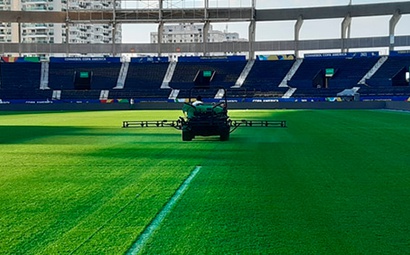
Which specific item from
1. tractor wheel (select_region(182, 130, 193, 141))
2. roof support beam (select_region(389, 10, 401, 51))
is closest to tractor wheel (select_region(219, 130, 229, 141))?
tractor wheel (select_region(182, 130, 193, 141))

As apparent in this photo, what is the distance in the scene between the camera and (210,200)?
8266mm

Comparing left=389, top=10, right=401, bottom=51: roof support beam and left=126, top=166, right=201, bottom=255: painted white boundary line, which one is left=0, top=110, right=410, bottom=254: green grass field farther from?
left=389, top=10, right=401, bottom=51: roof support beam

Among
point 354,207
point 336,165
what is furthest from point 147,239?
point 336,165

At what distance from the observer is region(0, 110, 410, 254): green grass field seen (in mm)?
5941

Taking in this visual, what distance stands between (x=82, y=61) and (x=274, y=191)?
6103 cm

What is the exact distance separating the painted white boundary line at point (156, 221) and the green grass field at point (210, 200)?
2.9 inches

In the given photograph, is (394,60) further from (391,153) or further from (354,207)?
(354,207)

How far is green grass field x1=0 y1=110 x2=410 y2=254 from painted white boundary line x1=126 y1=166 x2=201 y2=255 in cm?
7

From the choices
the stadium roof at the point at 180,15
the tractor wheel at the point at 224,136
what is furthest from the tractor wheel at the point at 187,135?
the stadium roof at the point at 180,15

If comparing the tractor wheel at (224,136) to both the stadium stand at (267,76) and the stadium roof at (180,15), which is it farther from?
the stadium roof at (180,15)

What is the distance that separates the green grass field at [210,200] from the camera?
5.94m

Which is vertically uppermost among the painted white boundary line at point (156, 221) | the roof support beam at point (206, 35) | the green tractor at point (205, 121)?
the roof support beam at point (206, 35)

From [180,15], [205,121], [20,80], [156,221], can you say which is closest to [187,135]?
[205,121]

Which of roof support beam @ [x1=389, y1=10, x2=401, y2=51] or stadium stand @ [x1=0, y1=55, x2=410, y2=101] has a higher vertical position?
roof support beam @ [x1=389, y1=10, x2=401, y2=51]
